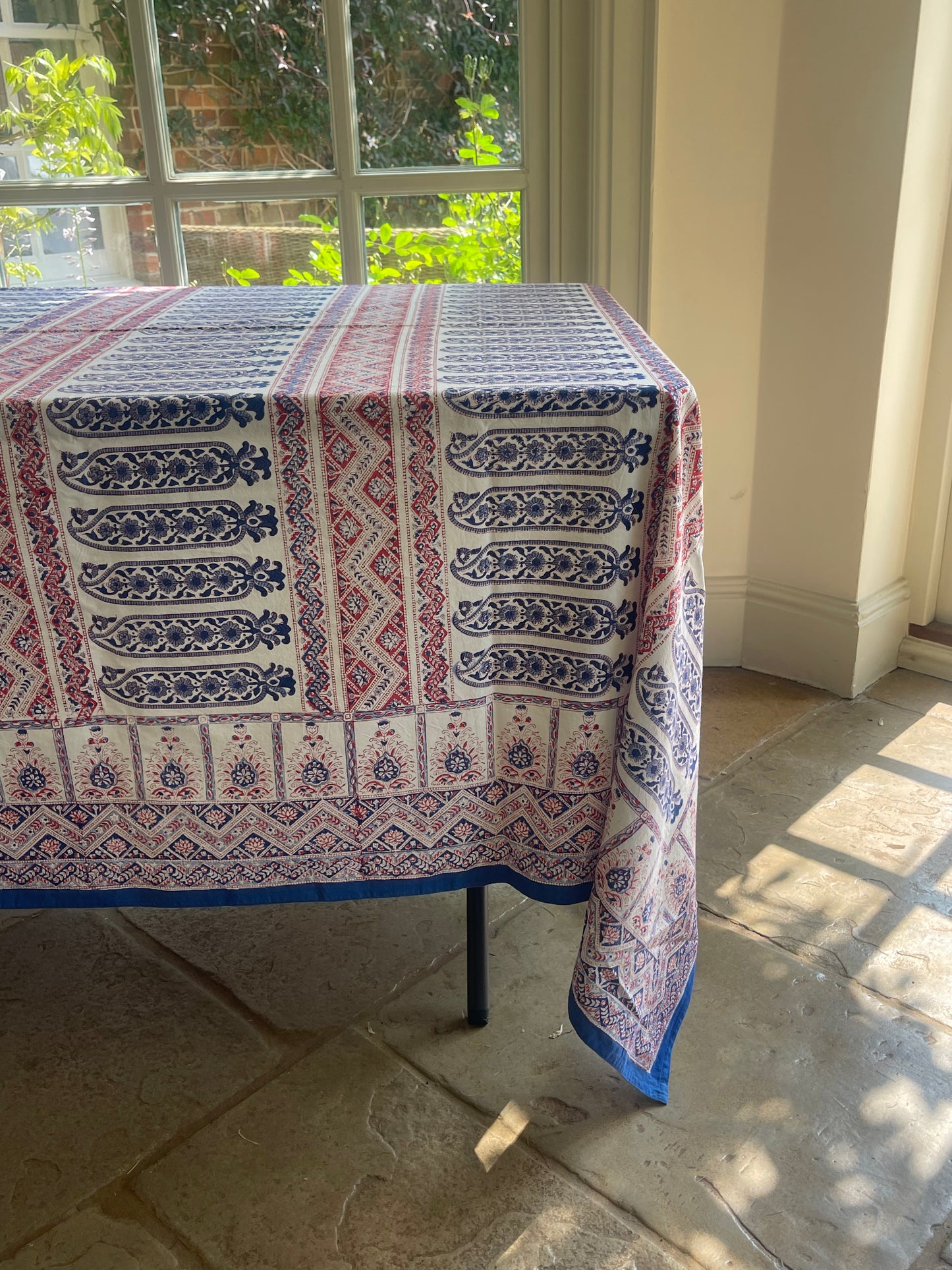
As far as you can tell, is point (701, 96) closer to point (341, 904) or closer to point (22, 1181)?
point (341, 904)

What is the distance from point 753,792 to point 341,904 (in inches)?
31.7

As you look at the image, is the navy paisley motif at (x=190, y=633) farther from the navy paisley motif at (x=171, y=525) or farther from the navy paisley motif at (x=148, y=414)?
the navy paisley motif at (x=148, y=414)

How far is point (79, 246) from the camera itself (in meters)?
2.45

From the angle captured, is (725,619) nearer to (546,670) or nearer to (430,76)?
(430,76)


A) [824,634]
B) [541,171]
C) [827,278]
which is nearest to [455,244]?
[541,171]

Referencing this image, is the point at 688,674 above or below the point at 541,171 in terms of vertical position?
below

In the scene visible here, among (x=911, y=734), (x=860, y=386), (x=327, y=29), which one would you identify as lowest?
(x=911, y=734)

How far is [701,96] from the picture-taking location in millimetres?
2197

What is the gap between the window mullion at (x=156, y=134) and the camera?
2291mm

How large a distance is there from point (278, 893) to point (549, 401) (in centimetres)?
65

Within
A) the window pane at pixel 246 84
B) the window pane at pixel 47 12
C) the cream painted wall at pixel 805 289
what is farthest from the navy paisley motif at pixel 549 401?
the window pane at pixel 47 12

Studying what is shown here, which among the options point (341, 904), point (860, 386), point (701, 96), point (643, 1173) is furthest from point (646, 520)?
point (701, 96)

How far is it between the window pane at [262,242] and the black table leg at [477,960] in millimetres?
1553

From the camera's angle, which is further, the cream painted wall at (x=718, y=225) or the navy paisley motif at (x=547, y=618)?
the cream painted wall at (x=718, y=225)
